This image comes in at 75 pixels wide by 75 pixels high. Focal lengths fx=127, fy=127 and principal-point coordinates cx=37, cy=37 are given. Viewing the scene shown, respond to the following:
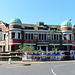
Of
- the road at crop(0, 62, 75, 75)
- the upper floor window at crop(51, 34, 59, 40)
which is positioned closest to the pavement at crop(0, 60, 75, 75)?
the road at crop(0, 62, 75, 75)

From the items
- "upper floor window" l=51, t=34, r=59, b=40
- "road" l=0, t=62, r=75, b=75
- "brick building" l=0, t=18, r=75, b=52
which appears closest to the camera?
"road" l=0, t=62, r=75, b=75

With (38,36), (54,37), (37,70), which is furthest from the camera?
(54,37)

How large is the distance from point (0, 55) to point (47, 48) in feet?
44.8

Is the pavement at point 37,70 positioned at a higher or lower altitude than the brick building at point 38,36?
lower

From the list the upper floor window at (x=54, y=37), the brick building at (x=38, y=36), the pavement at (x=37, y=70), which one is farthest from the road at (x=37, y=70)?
the upper floor window at (x=54, y=37)

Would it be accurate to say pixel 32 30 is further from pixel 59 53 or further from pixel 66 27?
pixel 59 53

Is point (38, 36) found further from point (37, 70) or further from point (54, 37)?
point (37, 70)

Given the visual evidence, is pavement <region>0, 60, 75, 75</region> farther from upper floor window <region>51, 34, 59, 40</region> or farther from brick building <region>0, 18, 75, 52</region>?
upper floor window <region>51, 34, 59, 40</region>

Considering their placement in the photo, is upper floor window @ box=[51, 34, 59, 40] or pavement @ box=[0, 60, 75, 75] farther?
upper floor window @ box=[51, 34, 59, 40]

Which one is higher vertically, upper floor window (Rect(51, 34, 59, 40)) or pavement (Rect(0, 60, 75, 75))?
upper floor window (Rect(51, 34, 59, 40))

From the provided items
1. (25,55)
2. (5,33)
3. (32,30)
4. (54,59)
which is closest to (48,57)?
(54,59)

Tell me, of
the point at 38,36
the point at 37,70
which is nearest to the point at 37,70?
the point at 37,70

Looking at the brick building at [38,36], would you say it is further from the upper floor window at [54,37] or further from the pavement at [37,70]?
the pavement at [37,70]

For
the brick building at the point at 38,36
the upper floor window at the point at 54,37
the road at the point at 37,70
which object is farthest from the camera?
the upper floor window at the point at 54,37
